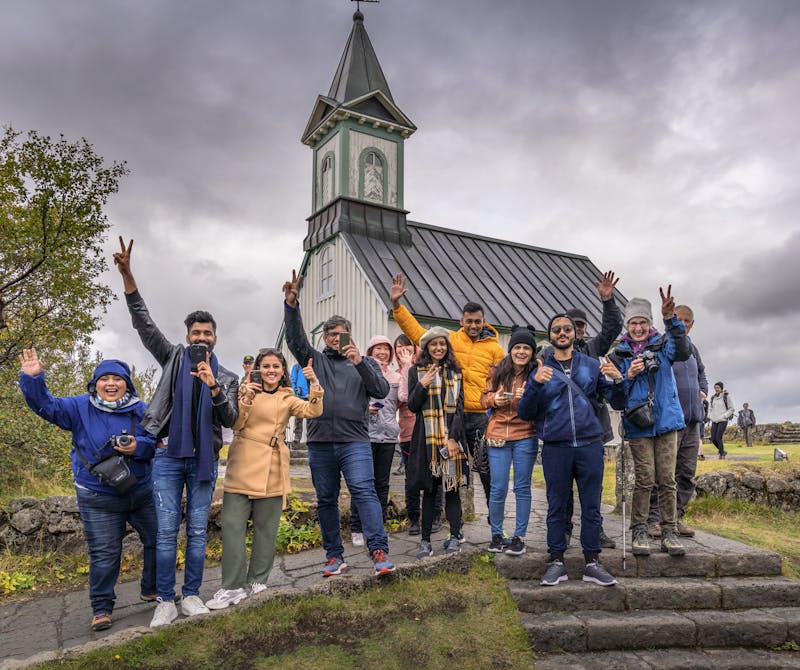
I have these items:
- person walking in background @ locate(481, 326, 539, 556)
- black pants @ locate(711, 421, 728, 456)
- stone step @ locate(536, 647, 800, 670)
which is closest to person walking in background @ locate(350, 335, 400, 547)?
person walking in background @ locate(481, 326, 539, 556)

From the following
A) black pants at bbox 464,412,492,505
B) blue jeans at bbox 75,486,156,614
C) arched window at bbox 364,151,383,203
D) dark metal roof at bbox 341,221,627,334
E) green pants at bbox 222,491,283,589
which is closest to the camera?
blue jeans at bbox 75,486,156,614

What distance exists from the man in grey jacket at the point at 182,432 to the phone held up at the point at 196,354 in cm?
2

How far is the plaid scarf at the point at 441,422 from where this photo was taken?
16.5 feet

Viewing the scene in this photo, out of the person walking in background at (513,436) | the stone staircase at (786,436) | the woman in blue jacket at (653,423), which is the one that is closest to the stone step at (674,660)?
the woman in blue jacket at (653,423)

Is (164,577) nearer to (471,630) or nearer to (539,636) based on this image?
(471,630)

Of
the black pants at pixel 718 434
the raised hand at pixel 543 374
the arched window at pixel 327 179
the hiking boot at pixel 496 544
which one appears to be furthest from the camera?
the arched window at pixel 327 179

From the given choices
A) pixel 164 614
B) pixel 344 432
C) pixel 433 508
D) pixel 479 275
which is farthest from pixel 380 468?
pixel 479 275

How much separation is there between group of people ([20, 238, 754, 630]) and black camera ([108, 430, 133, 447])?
0.01m

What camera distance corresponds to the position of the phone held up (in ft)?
13.5

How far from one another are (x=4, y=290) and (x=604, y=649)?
9.25 metres

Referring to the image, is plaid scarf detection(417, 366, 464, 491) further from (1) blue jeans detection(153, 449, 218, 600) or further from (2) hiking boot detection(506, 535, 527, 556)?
(1) blue jeans detection(153, 449, 218, 600)

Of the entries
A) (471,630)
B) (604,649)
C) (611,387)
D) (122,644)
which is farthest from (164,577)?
(611,387)

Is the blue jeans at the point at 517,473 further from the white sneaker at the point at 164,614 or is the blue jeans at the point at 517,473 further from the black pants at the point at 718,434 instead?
the black pants at the point at 718,434

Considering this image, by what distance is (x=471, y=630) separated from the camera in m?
4.20
